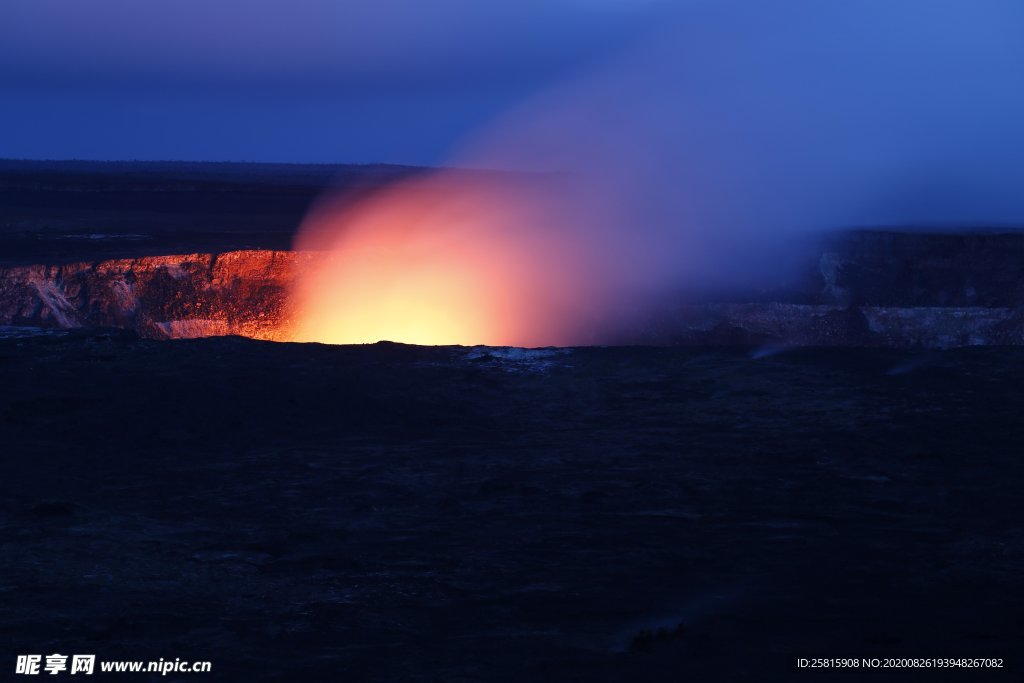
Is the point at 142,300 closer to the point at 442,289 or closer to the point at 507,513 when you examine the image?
the point at 442,289

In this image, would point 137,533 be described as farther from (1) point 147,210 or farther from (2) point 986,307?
(1) point 147,210

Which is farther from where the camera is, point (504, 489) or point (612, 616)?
point (504, 489)

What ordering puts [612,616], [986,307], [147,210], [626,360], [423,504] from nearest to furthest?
[612,616]
[423,504]
[626,360]
[986,307]
[147,210]

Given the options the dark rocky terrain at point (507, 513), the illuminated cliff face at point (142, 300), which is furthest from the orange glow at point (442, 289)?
the dark rocky terrain at point (507, 513)

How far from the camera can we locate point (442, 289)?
14.8 meters

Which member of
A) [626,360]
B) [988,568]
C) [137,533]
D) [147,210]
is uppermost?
[147,210]

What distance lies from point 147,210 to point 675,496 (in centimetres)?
2913

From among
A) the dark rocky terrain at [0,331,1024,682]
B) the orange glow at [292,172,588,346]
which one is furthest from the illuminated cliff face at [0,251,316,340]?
the dark rocky terrain at [0,331,1024,682]

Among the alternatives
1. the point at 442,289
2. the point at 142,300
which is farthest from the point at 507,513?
the point at 442,289

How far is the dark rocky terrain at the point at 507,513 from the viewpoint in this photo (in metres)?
4.07

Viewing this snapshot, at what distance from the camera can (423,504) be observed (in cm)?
578

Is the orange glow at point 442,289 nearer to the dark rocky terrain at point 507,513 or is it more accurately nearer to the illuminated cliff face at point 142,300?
the illuminated cliff face at point 142,300

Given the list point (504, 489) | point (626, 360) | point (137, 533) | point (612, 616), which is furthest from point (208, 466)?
point (626, 360)

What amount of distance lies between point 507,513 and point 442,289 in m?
9.32
